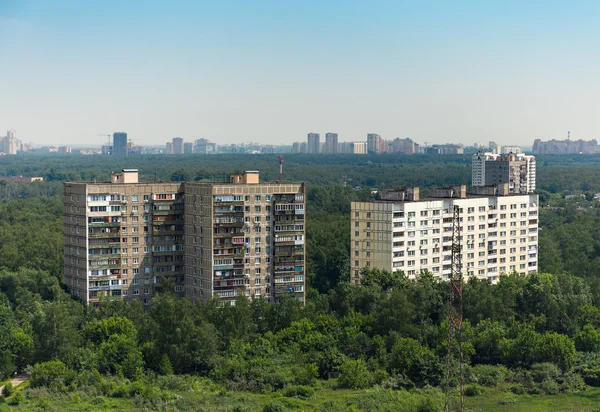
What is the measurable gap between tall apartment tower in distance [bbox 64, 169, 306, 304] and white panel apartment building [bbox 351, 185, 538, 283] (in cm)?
342

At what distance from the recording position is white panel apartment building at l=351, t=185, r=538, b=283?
4581 centimetres

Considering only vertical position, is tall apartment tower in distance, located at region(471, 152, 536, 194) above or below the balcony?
above

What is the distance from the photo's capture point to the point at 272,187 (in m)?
44.7

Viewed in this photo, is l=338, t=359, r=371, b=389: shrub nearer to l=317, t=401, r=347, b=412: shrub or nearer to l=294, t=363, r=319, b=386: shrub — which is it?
l=294, t=363, r=319, b=386: shrub

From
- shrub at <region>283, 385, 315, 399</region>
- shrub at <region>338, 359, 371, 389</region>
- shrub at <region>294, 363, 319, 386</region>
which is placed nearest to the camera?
shrub at <region>283, 385, 315, 399</region>

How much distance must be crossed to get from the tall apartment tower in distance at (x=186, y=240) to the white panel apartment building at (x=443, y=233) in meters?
3.42

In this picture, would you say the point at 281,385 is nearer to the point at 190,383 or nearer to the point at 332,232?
the point at 190,383

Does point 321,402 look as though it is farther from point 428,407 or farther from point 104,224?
point 104,224

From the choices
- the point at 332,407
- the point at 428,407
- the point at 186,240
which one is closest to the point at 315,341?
the point at 332,407

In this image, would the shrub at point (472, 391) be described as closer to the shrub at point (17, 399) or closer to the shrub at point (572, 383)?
the shrub at point (572, 383)

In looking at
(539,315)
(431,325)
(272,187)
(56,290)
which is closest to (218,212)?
(272,187)

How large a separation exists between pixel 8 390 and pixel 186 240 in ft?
47.1

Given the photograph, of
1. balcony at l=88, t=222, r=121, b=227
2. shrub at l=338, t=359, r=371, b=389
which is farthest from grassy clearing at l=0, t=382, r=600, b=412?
balcony at l=88, t=222, r=121, b=227

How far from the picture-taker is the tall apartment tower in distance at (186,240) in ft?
144
